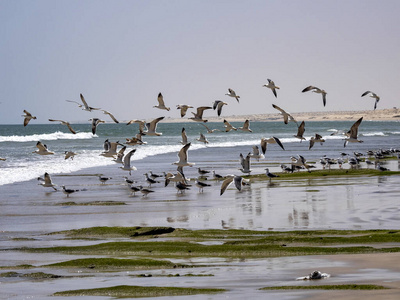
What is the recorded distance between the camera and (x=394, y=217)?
51.3 feet

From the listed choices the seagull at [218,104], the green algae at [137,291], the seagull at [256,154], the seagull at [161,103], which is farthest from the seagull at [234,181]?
the seagull at [256,154]

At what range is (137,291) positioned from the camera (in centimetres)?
965

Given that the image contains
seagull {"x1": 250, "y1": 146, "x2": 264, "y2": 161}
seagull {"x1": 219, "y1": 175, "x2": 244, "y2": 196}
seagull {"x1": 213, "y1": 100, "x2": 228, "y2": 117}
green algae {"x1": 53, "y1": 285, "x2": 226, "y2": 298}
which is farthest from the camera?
seagull {"x1": 250, "y1": 146, "x2": 264, "y2": 161}

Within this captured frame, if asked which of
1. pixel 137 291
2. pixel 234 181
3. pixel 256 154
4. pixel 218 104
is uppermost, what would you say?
pixel 218 104

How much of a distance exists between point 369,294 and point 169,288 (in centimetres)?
274

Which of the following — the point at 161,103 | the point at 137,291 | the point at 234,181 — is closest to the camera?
the point at 137,291

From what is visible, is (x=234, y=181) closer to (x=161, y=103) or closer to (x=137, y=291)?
(x=161, y=103)

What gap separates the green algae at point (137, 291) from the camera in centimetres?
944

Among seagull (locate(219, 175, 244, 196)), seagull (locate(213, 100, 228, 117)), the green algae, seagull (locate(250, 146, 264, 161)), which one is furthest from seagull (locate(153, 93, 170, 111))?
the green algae

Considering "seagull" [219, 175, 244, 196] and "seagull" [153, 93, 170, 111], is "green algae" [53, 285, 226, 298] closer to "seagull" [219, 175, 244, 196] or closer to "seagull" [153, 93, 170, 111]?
"seagull" [219, 175, 244, 196]

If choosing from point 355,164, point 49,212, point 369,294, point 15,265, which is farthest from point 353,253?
point 355,164

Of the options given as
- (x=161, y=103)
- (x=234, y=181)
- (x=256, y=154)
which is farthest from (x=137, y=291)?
(x=256, y=154)

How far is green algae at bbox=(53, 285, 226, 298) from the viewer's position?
31.0ft

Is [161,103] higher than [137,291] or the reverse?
higher
